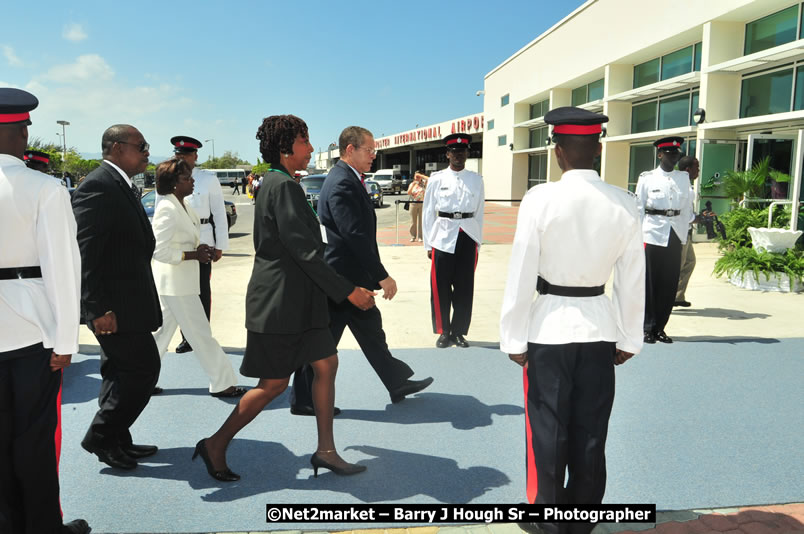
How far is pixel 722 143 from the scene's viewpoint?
14.7m

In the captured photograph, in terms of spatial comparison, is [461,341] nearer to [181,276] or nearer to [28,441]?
[181,276]

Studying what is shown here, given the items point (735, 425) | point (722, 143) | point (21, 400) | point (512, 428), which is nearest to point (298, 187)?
point (21, 400)

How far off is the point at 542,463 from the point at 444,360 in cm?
298

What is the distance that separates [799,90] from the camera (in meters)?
13.0

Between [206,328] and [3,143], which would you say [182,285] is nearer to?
[206,328]

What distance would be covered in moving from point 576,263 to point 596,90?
2328 cm

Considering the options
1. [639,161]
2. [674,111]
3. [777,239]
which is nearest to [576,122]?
[777,239]

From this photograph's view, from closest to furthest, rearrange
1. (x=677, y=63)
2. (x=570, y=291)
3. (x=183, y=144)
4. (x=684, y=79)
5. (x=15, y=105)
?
1. (x=15, y=105)
2. (x=570, y=291)
3. (x=183, y=144)
4. (x=684, y=79)
5. (x=677, y=63)

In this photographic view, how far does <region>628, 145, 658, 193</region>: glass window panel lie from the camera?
65.2 ft

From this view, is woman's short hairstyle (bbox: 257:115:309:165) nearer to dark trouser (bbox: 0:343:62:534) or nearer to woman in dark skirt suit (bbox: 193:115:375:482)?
woman in dark skirt suit (bbox: 193:115:375:482)

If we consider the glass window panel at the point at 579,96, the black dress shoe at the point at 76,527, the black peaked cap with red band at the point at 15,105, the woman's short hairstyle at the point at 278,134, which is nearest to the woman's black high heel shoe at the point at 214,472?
the black dress shoe at the point at 76,527

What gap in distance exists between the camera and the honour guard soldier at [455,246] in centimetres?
597

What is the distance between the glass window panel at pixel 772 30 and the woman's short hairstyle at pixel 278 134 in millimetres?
14418

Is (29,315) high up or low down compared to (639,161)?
down
